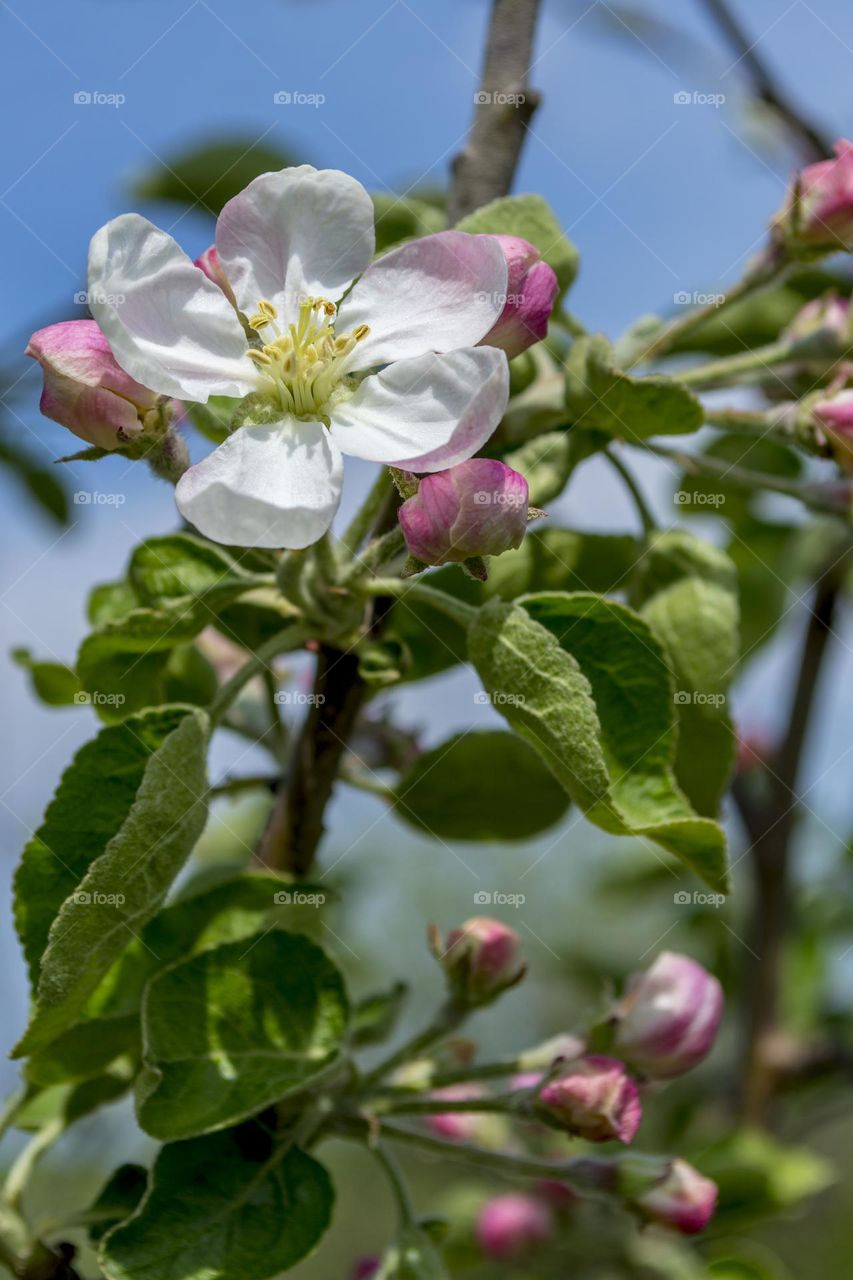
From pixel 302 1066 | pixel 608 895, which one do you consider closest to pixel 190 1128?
pixel 302 1066

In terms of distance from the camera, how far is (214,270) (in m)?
1.13

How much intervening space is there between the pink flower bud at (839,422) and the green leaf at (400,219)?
0.43 meters

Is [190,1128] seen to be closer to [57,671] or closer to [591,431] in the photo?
[57,671]

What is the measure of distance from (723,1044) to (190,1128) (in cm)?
375

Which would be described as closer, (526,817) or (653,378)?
(653,378)

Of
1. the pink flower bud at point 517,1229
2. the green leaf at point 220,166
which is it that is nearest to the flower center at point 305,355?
the green leaf at point 220,166

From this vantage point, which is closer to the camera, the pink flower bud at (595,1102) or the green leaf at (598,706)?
the green leaf at (598,706)

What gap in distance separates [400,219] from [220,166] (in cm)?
82

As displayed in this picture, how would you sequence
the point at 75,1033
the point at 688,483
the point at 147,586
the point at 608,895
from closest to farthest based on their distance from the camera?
the point at 75,1033
the point at 147,586
the point at 688,483
the point at 608,895

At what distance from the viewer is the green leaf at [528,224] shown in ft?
4.00

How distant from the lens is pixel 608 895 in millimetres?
3004

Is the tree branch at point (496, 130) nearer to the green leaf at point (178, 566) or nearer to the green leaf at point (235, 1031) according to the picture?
the green leaf at point (178, 566)

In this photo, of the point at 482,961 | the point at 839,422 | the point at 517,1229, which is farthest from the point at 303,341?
the point at 517,1229

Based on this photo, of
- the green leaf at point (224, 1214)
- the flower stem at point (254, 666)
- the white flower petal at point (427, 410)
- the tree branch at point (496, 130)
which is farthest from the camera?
the tree branch at point (496, 130)
